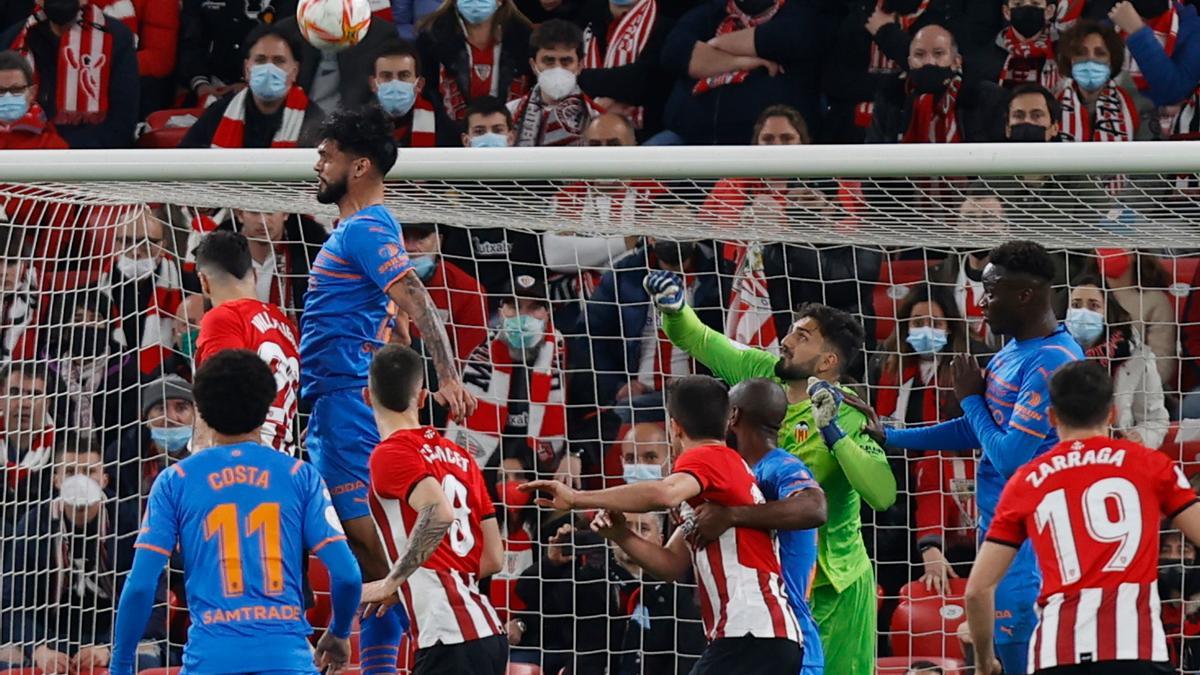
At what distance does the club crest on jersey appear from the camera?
7.39 m

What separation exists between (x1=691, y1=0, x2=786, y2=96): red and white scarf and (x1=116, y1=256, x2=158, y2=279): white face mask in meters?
2.87

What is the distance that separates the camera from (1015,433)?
6809mm

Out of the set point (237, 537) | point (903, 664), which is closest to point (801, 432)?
point (903, 664)

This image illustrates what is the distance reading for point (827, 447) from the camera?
7.20 meters

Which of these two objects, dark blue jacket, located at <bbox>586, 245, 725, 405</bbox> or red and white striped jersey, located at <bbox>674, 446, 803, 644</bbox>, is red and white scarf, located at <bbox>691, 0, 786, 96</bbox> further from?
red and white striped jersey, located at <bbox>674, 446, 803, 644</bbox>

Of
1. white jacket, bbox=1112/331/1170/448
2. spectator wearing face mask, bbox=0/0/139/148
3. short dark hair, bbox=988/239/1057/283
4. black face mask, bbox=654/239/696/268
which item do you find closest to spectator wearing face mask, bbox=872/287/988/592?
white jacket, bbox=1112/331/1170/448

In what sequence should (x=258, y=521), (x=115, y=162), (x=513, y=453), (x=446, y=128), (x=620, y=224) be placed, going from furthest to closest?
(x=446, y=128) → (x=513, y=453) → (x=620, y=224) → (x=115, y=162) → (x=258, y=521)

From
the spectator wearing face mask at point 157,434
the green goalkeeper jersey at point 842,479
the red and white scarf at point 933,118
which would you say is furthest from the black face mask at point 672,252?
the spectator wearing face mask at point 157,434

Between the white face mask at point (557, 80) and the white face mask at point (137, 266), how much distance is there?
87.9 inches

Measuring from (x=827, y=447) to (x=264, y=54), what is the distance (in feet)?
14.6

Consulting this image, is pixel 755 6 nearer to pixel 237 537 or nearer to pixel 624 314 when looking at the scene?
pixel 624 314

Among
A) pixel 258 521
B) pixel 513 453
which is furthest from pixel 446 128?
pixel 258 521

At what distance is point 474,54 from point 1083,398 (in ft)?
18.6

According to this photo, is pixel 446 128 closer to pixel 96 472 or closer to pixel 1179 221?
pixel 96 472
